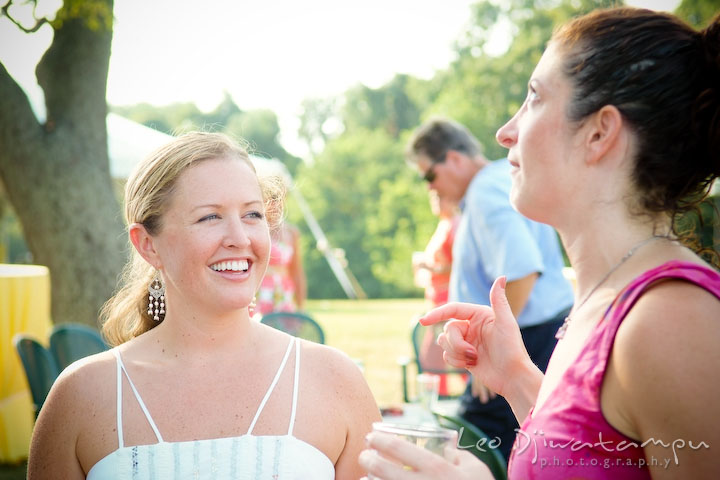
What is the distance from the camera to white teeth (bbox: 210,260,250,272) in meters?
2.03

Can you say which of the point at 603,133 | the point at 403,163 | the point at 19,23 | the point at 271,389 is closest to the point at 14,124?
the point at 19,23

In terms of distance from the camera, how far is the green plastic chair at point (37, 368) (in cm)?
398

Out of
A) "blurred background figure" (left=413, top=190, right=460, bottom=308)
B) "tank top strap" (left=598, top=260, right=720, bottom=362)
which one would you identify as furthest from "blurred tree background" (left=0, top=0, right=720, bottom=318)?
"tank top strap" (left=598, top=260, right=720, bottom=362)

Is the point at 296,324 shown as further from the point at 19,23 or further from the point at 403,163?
the point at 403,163

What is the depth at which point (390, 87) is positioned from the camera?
147ft

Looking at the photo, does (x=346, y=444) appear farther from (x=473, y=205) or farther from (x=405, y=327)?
(x=405, y=327)

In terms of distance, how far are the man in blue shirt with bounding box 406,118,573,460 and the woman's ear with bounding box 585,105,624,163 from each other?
Result: 2234mm

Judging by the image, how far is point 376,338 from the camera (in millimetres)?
14570

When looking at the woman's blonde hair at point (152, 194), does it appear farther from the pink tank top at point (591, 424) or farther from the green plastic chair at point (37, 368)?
the green plastic chair at point (37, 368)

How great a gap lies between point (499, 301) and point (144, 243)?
1.22m

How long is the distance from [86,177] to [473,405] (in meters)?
3.89

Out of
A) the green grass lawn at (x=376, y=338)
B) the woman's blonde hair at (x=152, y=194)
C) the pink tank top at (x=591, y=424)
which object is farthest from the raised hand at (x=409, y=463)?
the green grass lawn at (x=376, y=338)

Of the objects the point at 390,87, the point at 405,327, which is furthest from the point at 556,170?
the point at 390,87

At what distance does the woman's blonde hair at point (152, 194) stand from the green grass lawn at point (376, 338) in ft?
19.5
